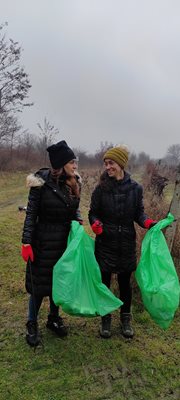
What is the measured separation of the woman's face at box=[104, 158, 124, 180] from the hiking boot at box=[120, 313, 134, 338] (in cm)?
128

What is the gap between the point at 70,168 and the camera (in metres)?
2.91

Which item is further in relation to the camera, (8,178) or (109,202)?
(8,178)

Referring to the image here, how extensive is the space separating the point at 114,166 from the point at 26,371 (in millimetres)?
1733

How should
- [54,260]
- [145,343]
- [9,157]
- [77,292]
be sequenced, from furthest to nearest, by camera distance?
[9,157] → [145,343] → [54,260] → [77,292]

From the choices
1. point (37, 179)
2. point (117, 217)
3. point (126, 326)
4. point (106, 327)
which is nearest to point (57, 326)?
point (106, 327)

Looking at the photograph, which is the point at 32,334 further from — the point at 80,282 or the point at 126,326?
the point at 126,326

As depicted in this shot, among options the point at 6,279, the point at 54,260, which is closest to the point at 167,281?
the point at 54,260

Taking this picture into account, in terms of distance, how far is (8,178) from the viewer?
72.1 ft

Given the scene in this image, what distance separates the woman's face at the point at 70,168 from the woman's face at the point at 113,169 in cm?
28

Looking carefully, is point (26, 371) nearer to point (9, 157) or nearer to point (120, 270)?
point (120, 270)

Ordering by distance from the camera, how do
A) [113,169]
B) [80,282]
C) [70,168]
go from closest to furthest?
[80,282], [70,168], [113,169]

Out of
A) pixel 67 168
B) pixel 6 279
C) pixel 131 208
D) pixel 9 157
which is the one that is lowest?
pixel 6 279

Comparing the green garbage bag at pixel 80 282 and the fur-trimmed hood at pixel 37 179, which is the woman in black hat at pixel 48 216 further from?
the green garbage bag at pixel 80 282

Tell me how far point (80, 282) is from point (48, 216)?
0.57 m
